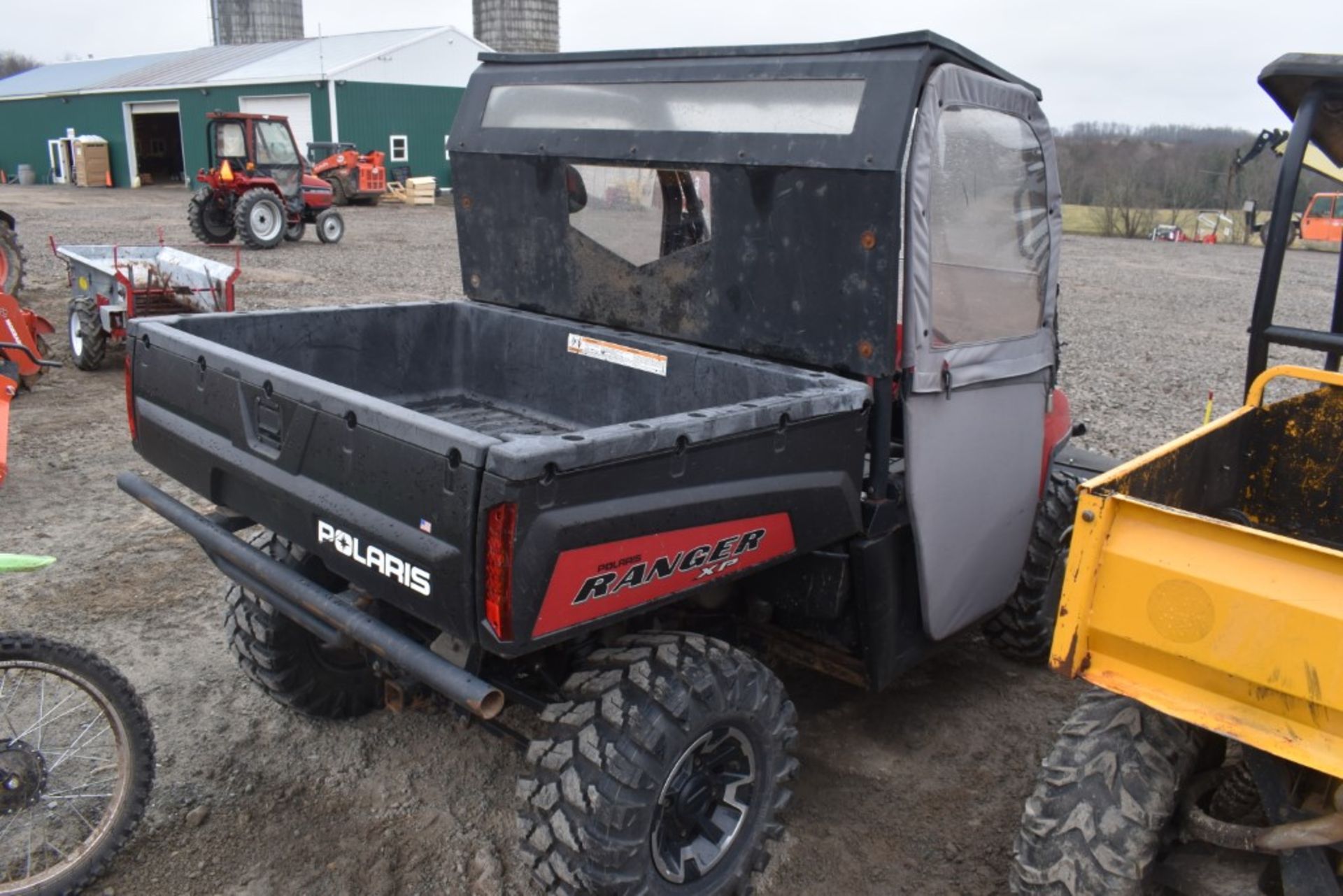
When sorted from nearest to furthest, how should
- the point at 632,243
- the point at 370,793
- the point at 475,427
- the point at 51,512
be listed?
the point at 370,793 → the point at 632,243 → the point at 475,427 → the point at 51,512

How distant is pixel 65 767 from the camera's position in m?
3.27

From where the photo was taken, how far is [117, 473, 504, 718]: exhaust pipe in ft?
8.03

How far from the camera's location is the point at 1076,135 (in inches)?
1620

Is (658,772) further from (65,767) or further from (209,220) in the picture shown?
(209,220)

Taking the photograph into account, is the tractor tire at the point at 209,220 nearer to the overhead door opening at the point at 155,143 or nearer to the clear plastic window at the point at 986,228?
the clear plastic window at the point at 986,228

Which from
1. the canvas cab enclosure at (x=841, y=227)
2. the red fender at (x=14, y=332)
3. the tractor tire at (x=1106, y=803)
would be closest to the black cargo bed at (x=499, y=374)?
the canvas cab enclosure at (x=841, y=227)

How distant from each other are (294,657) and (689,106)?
7.48ft

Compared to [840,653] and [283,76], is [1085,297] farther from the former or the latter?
[283,76]

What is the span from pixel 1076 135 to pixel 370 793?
43.1 m

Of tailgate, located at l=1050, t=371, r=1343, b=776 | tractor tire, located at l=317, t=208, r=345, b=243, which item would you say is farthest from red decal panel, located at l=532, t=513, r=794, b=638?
tractor tire, located at l=317, t=208, r=345, b=243

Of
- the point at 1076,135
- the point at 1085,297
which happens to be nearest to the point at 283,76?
the point at 1085,297

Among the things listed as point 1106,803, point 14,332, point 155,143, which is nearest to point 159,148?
point 155,143

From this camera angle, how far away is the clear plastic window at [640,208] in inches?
140

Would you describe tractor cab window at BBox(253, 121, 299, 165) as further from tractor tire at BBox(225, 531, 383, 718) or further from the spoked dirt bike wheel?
the spoked dirt bike wheel
